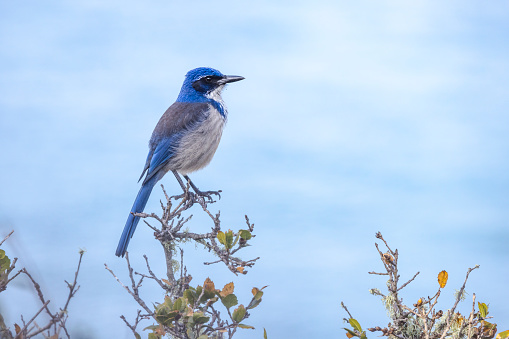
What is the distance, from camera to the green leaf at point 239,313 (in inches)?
111

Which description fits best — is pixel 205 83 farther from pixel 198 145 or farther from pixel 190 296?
pixel 190 296

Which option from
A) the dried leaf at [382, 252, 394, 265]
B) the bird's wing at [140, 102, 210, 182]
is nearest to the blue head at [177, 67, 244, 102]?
the bird's wing at [140, 102, 210, 182]

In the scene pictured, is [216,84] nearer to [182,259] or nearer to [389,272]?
[182,259]

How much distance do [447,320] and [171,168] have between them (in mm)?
3491

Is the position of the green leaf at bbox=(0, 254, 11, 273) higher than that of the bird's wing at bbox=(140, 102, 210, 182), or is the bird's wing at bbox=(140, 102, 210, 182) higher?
the bird's wing at bbox=(140, 102, 210, 182)

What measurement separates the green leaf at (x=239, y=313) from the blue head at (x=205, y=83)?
11.5ft

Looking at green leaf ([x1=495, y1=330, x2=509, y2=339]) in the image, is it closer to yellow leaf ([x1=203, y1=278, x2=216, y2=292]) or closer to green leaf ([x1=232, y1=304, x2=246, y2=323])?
green leaf ([x1=232, y1=304, x2=246, y2=323])

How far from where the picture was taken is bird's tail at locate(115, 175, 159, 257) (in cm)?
475

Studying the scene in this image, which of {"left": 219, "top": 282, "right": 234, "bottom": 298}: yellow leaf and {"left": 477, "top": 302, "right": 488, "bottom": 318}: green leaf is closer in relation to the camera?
{"left": 477, "top": 302, "right": 488, "bottom": 318}: green leaf

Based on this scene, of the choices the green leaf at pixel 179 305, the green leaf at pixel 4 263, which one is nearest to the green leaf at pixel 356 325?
the green leaf at pixel 179 305

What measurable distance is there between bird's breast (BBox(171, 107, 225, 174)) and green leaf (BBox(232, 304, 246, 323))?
287 cm

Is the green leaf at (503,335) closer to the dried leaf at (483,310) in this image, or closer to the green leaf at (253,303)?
the dried leaf at (483,310)

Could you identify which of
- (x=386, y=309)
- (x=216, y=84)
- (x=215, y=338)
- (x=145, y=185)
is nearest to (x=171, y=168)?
(x=145, y=185)

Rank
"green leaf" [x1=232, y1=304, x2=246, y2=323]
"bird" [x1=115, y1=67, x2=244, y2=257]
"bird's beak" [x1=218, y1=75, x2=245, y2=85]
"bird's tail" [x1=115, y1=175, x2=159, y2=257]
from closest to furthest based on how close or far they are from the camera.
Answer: "green leaf" [x1=232, y1=304, x2=246, y2=323], "bird's tail" [x1=115, y1=175, x2=159, y2=257], "bird" [x1=115, y1=67, x2=244, y2=257], "bird's beak" [x1=218, y1=75, x2=245, y2=85]
